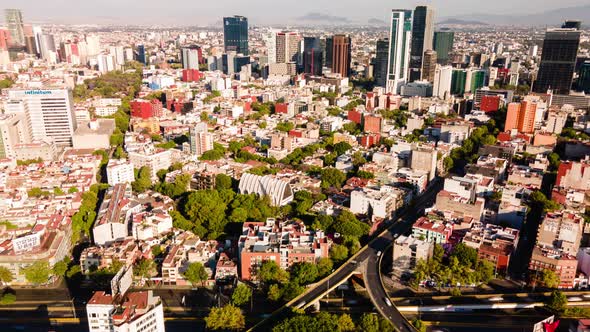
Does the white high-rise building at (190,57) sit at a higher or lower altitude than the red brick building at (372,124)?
higher

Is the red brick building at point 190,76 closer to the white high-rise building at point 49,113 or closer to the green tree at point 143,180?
the white high-rise building at point 49,113

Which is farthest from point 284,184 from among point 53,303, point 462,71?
point 462,71

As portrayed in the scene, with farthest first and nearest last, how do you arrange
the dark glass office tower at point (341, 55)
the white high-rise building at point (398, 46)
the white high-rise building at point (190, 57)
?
the white high-rise building at point (190, 57) < the dark glass office tower at point (341, 55) < the white high-rise building at point (398, 46)

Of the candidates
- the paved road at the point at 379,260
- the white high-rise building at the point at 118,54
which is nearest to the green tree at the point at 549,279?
the paved road at the point at 379,260

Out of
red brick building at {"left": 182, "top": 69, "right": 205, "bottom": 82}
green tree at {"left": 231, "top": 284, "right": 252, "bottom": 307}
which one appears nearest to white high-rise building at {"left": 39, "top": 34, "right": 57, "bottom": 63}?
red brick building at {"left": 182, "top": 69, "right": 205, "bottom": 82}

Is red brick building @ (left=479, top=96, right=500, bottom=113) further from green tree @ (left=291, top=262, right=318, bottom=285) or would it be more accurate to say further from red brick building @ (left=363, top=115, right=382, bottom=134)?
green tree @ (left=291, top=262, right=318, bottom=285)

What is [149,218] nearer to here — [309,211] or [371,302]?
[309,211]
